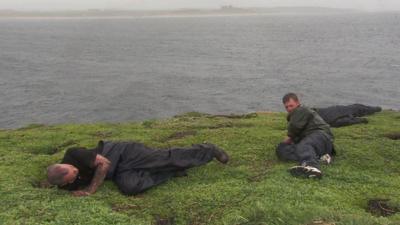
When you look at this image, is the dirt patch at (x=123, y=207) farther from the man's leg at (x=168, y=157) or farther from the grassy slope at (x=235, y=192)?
the man's leg at (x=168, y=157)

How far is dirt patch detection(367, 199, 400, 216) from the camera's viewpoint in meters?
11.4

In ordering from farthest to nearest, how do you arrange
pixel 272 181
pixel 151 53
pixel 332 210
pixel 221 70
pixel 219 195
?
pixel 151 53, pixel 221 70, pixel 272 181, pixel 219 195, pixel 332 210

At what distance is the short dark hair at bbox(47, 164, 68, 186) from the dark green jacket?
6.99 metres

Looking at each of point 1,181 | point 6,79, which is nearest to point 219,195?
point 1,181

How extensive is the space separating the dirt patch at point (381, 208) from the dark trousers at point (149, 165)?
15.5ft

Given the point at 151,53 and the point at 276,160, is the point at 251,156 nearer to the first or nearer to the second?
the point at 276,160

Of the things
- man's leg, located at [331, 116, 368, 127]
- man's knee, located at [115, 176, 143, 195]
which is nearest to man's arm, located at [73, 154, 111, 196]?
man's knee, located at [115, 176, 143, 195]

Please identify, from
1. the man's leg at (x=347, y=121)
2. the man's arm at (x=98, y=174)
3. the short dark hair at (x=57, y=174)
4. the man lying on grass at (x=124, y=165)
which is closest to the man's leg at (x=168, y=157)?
the man lying on grass at (x=124, y=165)

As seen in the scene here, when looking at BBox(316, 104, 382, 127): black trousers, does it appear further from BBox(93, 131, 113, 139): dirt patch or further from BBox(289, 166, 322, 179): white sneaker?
BBox(93, 131, 113, 139): dirt patch

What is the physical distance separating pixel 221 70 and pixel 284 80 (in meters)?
13.6

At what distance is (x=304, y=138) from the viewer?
48.5 feet

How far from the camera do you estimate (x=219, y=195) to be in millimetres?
12242

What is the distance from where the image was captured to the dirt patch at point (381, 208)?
37.6 feet

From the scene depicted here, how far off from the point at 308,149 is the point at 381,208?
2.99 metres
